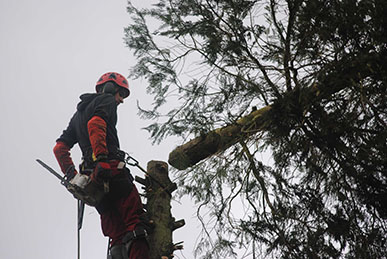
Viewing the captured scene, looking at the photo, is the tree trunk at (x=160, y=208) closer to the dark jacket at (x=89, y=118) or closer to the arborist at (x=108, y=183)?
the arborist at (x=108, y=183)

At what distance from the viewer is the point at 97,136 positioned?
3.43m

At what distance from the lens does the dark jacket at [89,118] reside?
3.68 meters

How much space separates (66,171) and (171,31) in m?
1.67

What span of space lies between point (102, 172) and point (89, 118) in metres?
0.71

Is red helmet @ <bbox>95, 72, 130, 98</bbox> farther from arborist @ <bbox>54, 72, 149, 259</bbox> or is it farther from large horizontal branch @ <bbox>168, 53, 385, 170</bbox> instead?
large horizontal branch @ <bbox>168, 53, 385, 170</bbox>

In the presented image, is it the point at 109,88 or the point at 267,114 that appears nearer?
the point at 267,114

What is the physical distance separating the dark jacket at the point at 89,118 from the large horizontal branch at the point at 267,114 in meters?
0.57

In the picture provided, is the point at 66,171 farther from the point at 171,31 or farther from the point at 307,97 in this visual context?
the point at 307,97

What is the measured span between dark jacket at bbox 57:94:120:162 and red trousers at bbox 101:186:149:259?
432mm

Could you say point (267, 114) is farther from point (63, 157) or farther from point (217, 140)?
point (63, 157)

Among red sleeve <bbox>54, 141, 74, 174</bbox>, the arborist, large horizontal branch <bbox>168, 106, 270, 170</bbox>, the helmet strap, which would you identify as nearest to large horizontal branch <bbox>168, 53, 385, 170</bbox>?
large horizontal branch <bbox>168, 106, 270, 170</bbox>

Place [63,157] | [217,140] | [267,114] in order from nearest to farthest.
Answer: [267,114] → [217,140] → [63,157]

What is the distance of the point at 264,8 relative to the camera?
3582mm

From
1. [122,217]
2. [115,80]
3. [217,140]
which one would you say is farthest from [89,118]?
[217,140]
